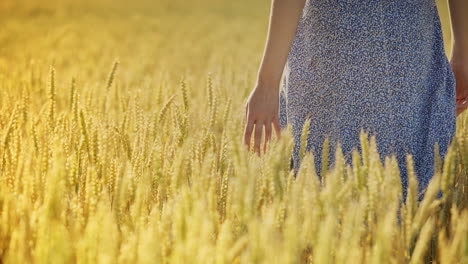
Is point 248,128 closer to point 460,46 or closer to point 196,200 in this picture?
point 196,200

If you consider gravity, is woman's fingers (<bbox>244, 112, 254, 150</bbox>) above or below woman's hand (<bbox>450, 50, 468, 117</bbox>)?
below

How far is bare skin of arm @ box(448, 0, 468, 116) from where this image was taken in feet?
4.99

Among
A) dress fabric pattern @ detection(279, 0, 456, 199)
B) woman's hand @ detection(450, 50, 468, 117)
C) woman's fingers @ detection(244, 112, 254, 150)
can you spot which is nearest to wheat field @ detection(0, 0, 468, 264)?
woman's fingers @ detection(244, 112, 254, 150)

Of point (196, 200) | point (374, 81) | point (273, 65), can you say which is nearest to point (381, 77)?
point (374, 81)

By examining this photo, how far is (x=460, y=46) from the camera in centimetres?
159

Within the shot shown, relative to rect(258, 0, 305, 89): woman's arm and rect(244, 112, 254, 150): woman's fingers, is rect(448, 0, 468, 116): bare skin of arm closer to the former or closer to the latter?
rect(258, 0, 305, 89): woman's arm

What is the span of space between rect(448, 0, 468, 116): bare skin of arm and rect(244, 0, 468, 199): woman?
0.11 metres

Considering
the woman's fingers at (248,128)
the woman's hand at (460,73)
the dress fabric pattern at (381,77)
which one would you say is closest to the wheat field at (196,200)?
the woman's fingers at (248,128)

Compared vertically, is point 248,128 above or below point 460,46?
below

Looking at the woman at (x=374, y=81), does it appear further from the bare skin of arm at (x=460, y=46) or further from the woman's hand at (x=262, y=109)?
the bare skin of arm at (x=460, y=46)

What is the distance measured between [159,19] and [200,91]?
5923 millimetres

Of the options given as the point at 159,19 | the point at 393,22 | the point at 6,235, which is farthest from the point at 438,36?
the point at 159,19

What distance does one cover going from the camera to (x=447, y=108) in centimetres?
143

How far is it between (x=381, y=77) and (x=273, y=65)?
1.04 feet
